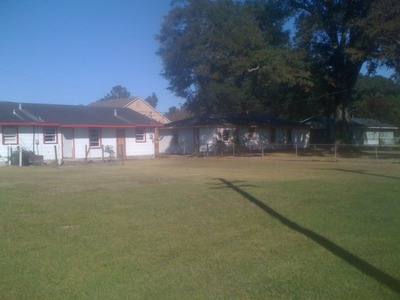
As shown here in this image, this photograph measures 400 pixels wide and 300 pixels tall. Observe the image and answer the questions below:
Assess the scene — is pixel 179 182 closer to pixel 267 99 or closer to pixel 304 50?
pixel 304 50

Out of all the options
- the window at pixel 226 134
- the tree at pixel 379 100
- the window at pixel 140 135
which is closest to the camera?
the window at pixel 140 135

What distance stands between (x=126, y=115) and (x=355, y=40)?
19928mm

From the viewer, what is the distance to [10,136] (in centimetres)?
2825

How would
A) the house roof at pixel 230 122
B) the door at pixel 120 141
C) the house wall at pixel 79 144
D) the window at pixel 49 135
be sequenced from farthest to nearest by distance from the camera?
the house roof at pixel 230 122, the door at pixel 120 141, the window at pixel 49 135, the house wall at pixel 79 144

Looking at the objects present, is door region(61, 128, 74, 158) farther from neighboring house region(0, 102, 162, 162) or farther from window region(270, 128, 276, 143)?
window region(270, 128, 276, 143)

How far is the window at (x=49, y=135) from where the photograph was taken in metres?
30.0

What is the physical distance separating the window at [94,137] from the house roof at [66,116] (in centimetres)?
65

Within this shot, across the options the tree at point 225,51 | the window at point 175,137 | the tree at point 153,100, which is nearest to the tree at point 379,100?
the tree at point 225,51

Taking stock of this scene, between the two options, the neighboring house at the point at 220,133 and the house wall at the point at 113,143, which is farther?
the neighboring house at the point at 220,133

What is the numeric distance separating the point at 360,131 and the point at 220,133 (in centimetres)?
3313

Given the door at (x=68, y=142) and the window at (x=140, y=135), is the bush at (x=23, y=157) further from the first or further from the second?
→ the window at (x=140, y=135)

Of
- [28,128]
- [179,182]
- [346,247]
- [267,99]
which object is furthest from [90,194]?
[267,99]

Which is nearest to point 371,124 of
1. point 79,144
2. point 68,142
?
point 79,144

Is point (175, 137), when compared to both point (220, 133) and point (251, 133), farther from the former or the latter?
point (251, 133)
